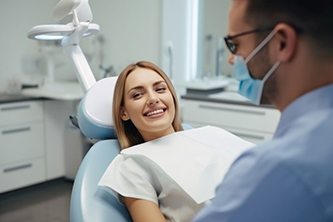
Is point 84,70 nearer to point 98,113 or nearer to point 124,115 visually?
point 98,113

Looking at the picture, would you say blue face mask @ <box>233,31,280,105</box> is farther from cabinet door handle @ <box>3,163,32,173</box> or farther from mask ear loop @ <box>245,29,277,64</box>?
cabinet door handle @ <box>3,163,32,173</box>

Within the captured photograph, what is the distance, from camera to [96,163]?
143 centimetres

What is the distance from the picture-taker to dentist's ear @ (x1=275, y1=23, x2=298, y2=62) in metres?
0.64

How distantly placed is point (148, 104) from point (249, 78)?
0.61 m

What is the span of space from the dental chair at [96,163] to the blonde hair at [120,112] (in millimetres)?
78

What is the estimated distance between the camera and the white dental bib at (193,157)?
1.19 meters

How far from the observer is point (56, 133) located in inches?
134

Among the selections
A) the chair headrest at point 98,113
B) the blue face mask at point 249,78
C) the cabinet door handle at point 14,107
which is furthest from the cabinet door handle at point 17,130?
the blue face mask at point 249,78

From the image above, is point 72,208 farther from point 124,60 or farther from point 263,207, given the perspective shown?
point 124,60

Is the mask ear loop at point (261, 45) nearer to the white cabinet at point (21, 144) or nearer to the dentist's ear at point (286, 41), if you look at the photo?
the dentist's ear at point (286, 41)

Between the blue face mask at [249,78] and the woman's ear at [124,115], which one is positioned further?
the woman's ear at [124,115]

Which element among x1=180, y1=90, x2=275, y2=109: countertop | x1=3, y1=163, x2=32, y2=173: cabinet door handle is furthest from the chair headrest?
x1=3, y1=163, x2=32, y2=173: cabinet door handle

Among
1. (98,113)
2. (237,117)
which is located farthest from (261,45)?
(237,117)

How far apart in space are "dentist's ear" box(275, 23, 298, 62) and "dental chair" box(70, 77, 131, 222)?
0.78m
